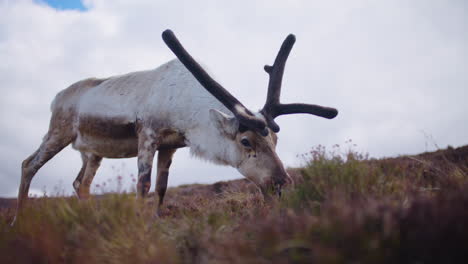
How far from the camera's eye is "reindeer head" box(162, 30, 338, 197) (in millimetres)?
4664

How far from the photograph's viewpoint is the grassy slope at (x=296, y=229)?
162cm

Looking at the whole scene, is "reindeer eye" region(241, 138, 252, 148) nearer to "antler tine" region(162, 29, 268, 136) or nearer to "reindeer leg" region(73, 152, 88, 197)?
"antler tine" region(162, 29, 268, 136)

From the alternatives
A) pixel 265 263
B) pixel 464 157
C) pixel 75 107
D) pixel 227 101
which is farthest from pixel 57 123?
pixel 464 157

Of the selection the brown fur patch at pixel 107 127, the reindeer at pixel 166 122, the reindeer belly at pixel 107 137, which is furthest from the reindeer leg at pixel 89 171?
the brown fur patch at pixel 107 127

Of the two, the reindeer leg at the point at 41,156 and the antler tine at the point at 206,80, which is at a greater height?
the antler tine at the point at 206,80

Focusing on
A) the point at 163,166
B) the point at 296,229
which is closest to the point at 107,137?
Answer: the point at 163,166

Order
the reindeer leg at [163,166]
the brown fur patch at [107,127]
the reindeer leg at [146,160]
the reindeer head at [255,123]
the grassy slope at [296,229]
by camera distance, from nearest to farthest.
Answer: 1. the grassy slope at [296,229]
2. the reindeer head at [255,123]
3. the reindeer leg at [146,160]
4. the brown fur patch at [107,127]
5. the reindeer leg at [163,166]

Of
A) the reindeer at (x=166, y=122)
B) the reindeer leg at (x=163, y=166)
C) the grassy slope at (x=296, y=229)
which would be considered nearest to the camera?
the grassy slope at (x=296, y=229)

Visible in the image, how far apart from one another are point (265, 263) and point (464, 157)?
10.2 meters

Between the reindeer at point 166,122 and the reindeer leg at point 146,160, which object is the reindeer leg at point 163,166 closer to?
the reindeer at point 166,122

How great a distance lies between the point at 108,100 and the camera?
21.3 feet

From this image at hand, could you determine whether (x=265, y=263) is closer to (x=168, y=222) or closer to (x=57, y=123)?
(x=168, y=222)

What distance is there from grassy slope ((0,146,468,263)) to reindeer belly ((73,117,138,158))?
228 centimetres

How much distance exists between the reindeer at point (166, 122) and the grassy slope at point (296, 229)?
130 centimetres
